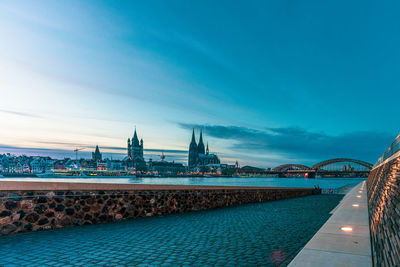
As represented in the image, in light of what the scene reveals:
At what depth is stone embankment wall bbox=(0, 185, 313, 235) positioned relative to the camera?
7367 millimetres

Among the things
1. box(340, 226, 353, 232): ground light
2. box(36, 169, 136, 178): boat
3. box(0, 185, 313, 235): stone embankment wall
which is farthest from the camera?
box(36, 169, 136, 178): boat

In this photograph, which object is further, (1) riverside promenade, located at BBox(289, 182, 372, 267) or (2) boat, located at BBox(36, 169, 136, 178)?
(2) boat, located at BBox(36, 169, 136, 178)

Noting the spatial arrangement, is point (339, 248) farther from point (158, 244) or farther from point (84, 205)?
point (84, 205)

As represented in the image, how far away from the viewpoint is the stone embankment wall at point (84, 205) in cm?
737

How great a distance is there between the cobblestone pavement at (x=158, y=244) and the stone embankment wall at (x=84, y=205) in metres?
0.41

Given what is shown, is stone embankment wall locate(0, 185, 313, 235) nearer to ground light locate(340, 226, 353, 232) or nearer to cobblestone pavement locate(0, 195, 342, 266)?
cobblestone pavement locate(0, 195, 342, 266)

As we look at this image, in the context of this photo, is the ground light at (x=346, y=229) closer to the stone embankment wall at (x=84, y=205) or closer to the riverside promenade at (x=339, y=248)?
the riverside promenade at (x=339, y=248)

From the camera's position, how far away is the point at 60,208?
8.30 m

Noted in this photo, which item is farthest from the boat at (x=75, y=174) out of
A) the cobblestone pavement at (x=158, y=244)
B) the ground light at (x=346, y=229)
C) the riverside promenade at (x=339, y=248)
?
the riverside promenade at (x=339, y=248)

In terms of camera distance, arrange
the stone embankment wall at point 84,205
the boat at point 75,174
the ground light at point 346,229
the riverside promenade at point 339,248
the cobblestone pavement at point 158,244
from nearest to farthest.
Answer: the riverside promenade at point 339,248 → the cobblestone pavement at point 158,244 → the ground light at point 346,229 → the stone embankment wall at point 84,205 → the boat at point 75,174

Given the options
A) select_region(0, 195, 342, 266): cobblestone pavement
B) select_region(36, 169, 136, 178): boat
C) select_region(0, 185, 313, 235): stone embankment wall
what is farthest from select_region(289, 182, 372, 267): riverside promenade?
select_region(36, 169, 136, 178): boat

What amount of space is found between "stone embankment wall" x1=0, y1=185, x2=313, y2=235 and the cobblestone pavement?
1.33 ft

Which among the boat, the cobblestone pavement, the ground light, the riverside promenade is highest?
the riverside promenade

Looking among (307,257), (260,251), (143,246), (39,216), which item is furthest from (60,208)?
(307,257)
